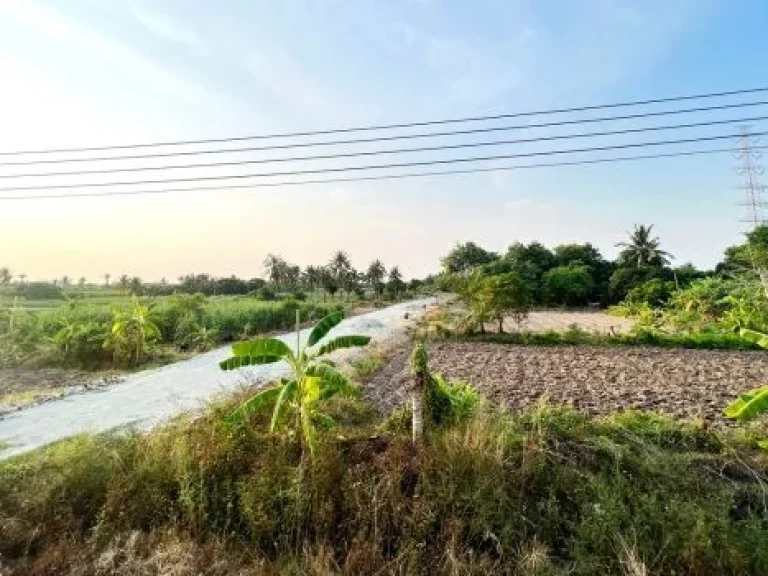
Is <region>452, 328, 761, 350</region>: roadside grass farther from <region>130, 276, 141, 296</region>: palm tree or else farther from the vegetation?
<region>130, 276, 141, 296</region>: palm tree

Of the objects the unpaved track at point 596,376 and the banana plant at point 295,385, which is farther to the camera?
the unpaved track at point 596,376

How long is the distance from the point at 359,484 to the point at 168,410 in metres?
6.23

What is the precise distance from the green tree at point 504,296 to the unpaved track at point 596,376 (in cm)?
272

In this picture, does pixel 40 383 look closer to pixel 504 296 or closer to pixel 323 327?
pixel 323 327

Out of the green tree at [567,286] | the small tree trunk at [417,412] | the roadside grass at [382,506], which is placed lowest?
the roadside grass at [382,506]

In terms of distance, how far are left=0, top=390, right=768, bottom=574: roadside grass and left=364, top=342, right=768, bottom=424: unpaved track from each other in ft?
12.0

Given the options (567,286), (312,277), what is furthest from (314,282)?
(567,286)

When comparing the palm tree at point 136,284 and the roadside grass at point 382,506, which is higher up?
the palm tree at point 136,284

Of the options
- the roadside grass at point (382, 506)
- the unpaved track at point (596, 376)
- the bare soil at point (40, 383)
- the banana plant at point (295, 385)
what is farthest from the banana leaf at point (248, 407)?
the bare soil at point (40, 383)

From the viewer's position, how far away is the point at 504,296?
821 inches

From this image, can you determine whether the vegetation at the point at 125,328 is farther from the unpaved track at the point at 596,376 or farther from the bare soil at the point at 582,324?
the bare soil at the point at 582,324

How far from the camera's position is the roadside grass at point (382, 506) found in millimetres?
4539

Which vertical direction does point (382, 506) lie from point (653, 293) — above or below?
below

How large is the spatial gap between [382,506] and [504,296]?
16714 mm
